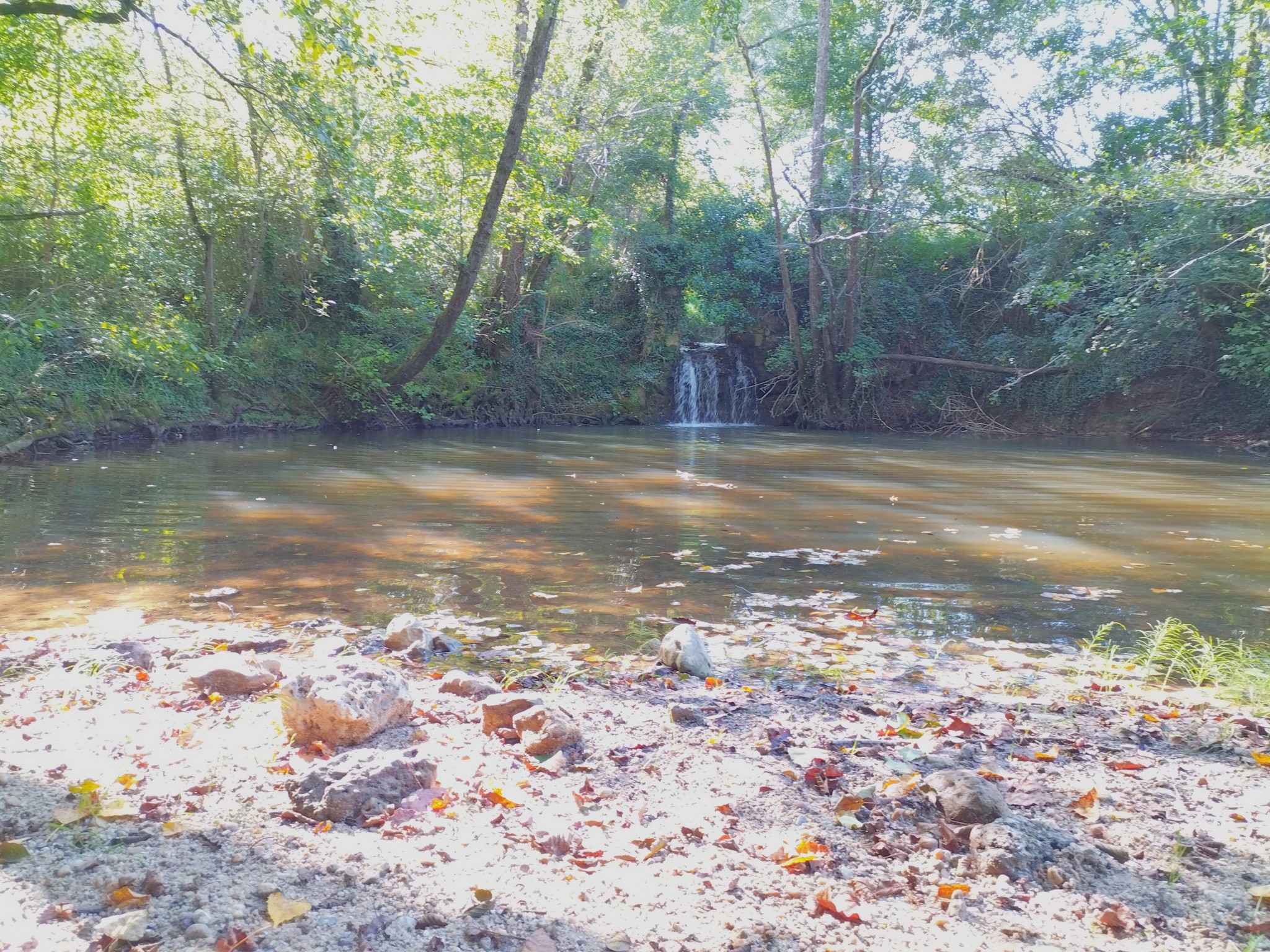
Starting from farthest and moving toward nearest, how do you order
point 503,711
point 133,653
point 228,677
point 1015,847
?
1. point 133,653
2. point 228,677
3. point 503,711
4. point 1015,847

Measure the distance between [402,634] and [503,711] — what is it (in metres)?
1.20

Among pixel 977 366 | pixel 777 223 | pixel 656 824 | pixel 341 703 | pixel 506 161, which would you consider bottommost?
pixel 656 824

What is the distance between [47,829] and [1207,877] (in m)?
2.79

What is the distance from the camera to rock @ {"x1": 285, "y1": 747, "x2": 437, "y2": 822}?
91.4 inches

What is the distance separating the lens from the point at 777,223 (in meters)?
20.3

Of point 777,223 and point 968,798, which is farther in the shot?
point 777,223

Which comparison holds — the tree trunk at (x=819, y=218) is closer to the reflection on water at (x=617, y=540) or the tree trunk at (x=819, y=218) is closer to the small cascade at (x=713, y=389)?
the small cascade at (x=713, y=389)

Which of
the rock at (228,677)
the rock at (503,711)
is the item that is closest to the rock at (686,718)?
the rock at (503,711)

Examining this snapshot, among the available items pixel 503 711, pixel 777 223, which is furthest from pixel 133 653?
pixel 777 223

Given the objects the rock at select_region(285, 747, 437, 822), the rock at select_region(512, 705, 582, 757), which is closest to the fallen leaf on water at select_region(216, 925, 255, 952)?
the rock at select_region(285, 747, 437, 822)

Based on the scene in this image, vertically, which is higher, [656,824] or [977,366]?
[977,366]

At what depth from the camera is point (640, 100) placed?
737 inches

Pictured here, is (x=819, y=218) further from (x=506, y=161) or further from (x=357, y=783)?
(x=357, y=783)

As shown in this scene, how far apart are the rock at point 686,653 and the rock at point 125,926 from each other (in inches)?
89.8
